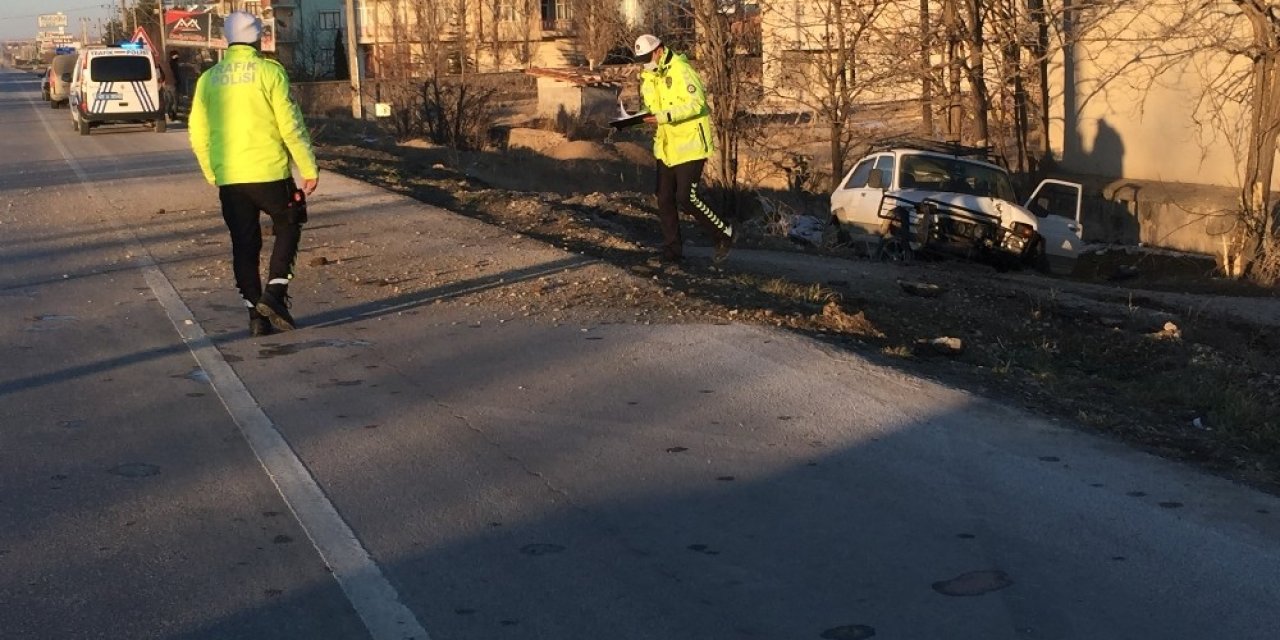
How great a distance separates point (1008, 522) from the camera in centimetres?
551

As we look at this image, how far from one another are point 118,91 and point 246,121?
25.2m

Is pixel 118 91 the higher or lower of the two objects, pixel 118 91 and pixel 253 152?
the higher

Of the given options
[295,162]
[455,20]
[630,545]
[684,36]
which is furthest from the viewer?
[455,20]

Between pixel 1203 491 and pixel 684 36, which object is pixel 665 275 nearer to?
pixel 1203 491

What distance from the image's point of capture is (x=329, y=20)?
9481 centimetres

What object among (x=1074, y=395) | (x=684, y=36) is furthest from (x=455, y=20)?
(x=1074, y=395)

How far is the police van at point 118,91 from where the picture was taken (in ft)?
104

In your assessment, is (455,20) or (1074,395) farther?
(455,20)

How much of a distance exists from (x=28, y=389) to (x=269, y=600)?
3706mm

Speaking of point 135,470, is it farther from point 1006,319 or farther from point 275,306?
point 1006,319

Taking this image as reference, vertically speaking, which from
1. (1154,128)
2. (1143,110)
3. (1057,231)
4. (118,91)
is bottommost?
(1057,231)

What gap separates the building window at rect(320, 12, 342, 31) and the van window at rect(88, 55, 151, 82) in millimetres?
61885

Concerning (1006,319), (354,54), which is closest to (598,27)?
(354,54)

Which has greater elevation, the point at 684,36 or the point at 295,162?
the point at 684,36
